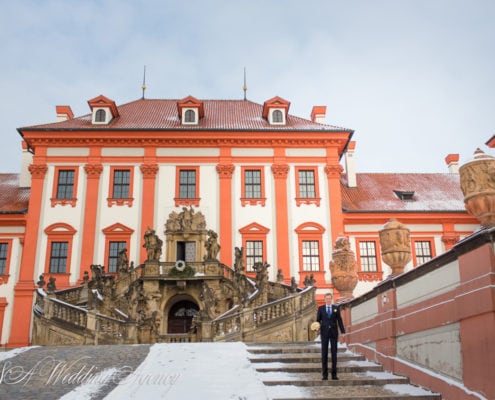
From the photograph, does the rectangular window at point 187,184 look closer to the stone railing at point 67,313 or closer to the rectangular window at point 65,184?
the rectangular window at point 65,184

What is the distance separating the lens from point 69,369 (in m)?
10.3

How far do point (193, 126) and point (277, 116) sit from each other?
16.7ft

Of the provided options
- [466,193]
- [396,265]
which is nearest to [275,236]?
[396,265]

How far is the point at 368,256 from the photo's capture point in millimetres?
30297

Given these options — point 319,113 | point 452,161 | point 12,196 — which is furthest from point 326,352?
point 452,161

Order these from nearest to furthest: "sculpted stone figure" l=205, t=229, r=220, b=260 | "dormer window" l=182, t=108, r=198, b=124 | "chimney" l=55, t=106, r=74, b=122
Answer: "sculpted stone figure" l=205, t=229, r=220, b=260
"dormer window" l=182, t=108, r=198, b=124
"chimney" l=55, t=106, r=74, b=122

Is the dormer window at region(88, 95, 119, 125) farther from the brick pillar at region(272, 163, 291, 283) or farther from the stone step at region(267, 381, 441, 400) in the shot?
the stone step at region(267, 381, 441, 400)

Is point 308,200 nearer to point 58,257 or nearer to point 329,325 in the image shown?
point 58,257

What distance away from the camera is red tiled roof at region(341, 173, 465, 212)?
32188 mm

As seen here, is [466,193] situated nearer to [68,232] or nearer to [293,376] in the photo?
[293,376]

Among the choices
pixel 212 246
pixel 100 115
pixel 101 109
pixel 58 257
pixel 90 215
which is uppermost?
pixel 101 109

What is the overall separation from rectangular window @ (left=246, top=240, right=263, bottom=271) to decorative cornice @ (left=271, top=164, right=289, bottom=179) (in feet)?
12.8

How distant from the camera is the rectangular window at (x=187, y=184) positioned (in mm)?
29734

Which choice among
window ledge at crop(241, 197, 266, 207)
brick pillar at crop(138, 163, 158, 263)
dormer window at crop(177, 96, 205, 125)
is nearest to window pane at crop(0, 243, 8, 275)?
brick pillar at crop(138, 163, 158, 263)
